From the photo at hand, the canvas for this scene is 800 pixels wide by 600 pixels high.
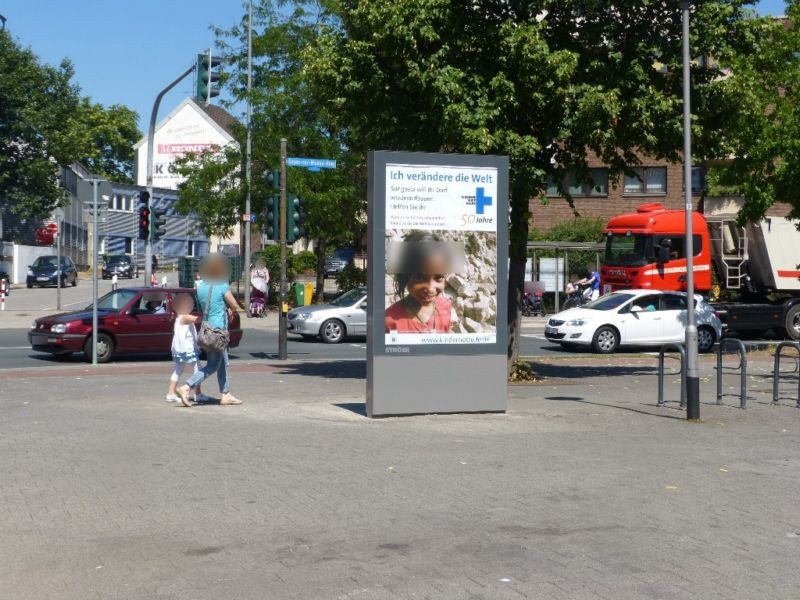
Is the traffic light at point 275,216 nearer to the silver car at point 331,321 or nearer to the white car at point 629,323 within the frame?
the silver car at point 331,321

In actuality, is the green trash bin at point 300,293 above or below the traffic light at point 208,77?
below

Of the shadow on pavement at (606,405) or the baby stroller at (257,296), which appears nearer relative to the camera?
the shadow on pavement at (606,405)

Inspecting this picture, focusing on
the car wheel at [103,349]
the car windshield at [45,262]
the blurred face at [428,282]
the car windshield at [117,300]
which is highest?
the car windshield at [45,262]

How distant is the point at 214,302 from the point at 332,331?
14.8 m

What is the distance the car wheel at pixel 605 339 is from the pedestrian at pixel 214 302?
1416 cm

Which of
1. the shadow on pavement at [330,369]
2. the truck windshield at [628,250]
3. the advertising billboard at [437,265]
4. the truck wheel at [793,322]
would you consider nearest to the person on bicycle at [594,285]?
the truck windshield at [628,250]

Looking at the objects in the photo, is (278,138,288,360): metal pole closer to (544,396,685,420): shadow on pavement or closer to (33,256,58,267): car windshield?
(544,396,685,420): shadow on pavement

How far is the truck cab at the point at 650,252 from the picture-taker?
33812 mm

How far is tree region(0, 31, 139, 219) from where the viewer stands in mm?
64625

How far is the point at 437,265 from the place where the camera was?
45.7 feet

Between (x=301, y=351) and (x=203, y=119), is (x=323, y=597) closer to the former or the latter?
(x=301, y=351)

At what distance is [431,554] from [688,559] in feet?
5.09

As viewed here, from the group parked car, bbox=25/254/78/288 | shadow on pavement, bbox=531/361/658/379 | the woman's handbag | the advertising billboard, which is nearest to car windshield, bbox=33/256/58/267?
parked car, bbox=25/254/78/288

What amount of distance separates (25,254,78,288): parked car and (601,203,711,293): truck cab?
112ft
